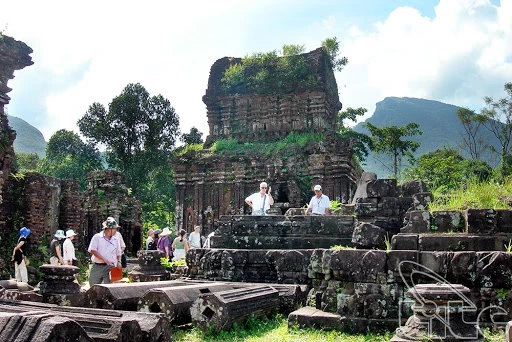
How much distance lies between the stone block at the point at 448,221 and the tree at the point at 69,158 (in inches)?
1318

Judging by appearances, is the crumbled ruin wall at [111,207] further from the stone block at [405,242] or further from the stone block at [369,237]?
the stone block at [405,242]

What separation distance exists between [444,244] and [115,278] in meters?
5.34

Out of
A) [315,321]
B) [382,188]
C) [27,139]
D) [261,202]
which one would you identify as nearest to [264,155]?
[261,202]

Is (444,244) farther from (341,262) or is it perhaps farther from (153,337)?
(153,337)

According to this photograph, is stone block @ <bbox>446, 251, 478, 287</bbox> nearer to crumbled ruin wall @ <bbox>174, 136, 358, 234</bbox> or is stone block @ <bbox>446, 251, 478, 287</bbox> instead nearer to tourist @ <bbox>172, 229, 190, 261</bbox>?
tourist @ <bbox>172, 229, 190, 261</bbox>

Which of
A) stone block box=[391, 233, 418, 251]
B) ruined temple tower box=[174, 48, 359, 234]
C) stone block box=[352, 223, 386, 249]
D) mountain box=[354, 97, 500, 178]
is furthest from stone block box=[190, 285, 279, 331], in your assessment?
mountain box=[354, 97, 500, 178]

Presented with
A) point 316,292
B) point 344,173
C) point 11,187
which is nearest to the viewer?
point 316,292

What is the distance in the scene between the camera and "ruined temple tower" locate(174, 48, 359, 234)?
2195cm

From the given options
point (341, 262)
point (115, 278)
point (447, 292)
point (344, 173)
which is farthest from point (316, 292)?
point (344, 173)

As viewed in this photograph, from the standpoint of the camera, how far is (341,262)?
232 inches

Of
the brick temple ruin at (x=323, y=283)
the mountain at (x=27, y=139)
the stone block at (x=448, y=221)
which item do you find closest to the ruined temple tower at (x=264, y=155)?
the brick temple ruin at (x=323, y=283)

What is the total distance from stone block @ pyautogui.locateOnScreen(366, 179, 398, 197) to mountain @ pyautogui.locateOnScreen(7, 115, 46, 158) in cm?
8984

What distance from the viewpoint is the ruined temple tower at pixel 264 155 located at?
22.0m

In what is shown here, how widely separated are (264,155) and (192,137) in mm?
16712
